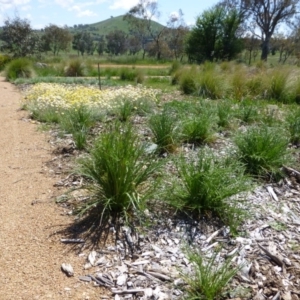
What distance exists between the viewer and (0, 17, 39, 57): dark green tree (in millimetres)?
19203

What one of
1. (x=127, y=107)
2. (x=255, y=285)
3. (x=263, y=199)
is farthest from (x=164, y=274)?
(x=127, y=107)

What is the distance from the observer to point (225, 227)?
233cm

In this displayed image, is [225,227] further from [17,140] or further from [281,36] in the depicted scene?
[281,36]

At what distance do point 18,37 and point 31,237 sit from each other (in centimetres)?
1978

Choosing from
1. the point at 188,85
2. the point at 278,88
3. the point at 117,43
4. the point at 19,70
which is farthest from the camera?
the point at 117,43

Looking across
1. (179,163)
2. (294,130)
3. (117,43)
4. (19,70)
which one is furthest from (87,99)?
(117,43)

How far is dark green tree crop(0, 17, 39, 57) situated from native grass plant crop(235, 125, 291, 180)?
1939 cm

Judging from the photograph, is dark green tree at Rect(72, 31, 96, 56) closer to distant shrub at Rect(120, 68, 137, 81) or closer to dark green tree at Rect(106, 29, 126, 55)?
dark green tree at Rect(106, 29, 126, 55)

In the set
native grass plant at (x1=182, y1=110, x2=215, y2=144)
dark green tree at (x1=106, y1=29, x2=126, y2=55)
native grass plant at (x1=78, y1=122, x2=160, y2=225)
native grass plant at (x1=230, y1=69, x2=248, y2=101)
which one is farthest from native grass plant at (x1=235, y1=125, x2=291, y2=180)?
dark green tree at (x1=106, y1=29, x2=126, y2=55)

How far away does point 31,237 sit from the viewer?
228 cm

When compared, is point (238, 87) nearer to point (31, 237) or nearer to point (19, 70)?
point (31, 237)

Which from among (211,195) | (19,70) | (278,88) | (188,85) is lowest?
(19,70)

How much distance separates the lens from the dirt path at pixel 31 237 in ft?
6.09

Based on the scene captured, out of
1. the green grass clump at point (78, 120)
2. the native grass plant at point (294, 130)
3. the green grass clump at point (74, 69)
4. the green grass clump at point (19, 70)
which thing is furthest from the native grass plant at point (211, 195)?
the green grass clump at point (74, 69)
